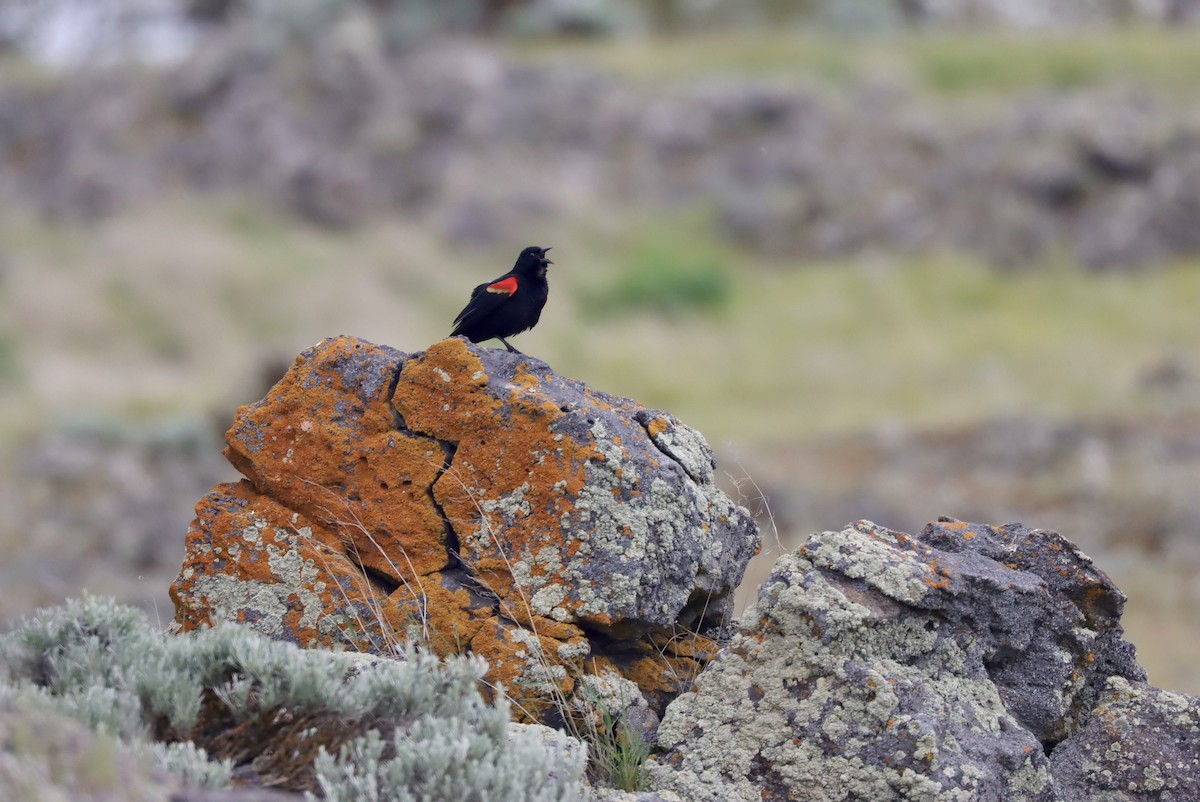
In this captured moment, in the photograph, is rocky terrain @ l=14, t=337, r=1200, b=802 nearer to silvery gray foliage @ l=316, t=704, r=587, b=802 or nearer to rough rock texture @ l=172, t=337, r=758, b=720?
rough rock texture @ l=172, t=337, r=758, b=720

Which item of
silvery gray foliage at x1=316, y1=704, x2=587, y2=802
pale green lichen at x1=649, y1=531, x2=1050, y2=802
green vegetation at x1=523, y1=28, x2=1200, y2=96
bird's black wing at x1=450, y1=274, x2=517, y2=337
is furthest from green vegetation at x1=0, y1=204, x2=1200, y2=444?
silvery gray foliage at x1=316, y1=704, x2=587, y2=802

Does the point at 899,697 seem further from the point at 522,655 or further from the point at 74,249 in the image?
the point at 74,249

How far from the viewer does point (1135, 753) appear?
462cm

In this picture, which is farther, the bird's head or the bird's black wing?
the bird's head

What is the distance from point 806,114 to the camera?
33.2 metres

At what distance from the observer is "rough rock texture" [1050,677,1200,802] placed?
15.0ft

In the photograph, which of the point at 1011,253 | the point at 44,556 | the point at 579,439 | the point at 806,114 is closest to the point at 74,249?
the point at 44,556

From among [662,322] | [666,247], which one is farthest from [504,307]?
[666,247]

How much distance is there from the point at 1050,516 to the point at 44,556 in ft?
37.5

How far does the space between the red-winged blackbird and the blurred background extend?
591 centimetres

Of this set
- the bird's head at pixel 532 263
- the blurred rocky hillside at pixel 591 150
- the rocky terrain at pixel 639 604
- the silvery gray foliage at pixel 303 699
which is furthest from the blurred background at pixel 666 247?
the silvery gray foliage at pixel 303 699

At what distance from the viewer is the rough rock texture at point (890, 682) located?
14.1ft

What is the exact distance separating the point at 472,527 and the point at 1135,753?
7.98 ft

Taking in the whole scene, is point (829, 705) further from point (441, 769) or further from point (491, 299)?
point (491, 299)
